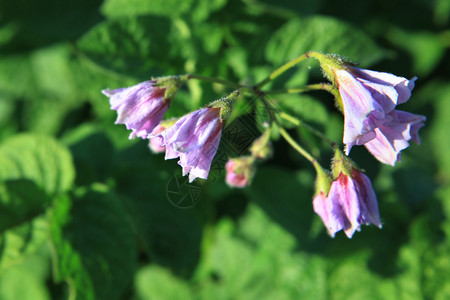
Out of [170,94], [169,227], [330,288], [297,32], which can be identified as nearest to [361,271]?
[330,288]

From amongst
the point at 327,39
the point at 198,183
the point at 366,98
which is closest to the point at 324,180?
the point at 366,98

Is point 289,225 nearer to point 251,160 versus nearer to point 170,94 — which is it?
point 251,160

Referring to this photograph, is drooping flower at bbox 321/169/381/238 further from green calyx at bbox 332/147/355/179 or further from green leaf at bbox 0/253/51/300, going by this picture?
green leaf at bbox 0/253/51/300

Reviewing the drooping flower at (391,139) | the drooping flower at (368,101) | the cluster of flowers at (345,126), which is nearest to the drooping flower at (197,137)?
the cluster of flowers at (345,126)

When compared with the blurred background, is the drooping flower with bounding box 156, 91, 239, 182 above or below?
above

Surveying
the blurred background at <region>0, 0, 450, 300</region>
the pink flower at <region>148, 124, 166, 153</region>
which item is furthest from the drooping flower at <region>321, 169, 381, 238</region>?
the pink flower at <region>148, 124, 166, 153</region>

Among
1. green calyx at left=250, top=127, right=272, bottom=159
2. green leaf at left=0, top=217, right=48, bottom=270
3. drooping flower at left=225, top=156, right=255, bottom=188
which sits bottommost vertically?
green leaf at left=0, top=217, right=48, bottom=270
